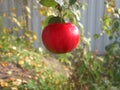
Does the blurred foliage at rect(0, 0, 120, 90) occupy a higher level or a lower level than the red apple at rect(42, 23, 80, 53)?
lower

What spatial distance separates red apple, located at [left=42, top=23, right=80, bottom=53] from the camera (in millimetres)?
1023

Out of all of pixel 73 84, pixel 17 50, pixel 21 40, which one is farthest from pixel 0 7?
pixel 73 84

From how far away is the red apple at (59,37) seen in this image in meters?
1.02

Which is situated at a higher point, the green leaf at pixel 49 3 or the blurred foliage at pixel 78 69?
the green leaf at pixel 49 3

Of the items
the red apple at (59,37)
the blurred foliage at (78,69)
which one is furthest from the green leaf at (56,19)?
the blurred foliage at (78,69)

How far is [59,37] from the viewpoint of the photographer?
40.3 inches

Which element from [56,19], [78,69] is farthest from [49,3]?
[78,69]

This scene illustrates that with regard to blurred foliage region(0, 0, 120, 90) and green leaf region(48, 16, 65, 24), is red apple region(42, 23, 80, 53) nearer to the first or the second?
green leaf region(48, 16, 65, 24)

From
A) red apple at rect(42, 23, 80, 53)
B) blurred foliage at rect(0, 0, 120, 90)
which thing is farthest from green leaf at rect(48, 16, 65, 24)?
blurred foliage at rect(0, 0, 120, 90)

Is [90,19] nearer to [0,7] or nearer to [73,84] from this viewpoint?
[0,7]

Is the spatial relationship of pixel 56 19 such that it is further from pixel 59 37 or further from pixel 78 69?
pixel 78 69

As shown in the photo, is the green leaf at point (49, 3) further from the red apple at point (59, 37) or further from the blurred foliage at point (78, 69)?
the blurred foliage at point (78, 69)

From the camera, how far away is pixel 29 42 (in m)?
4.45

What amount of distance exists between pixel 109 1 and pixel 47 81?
A: 3.13ft
